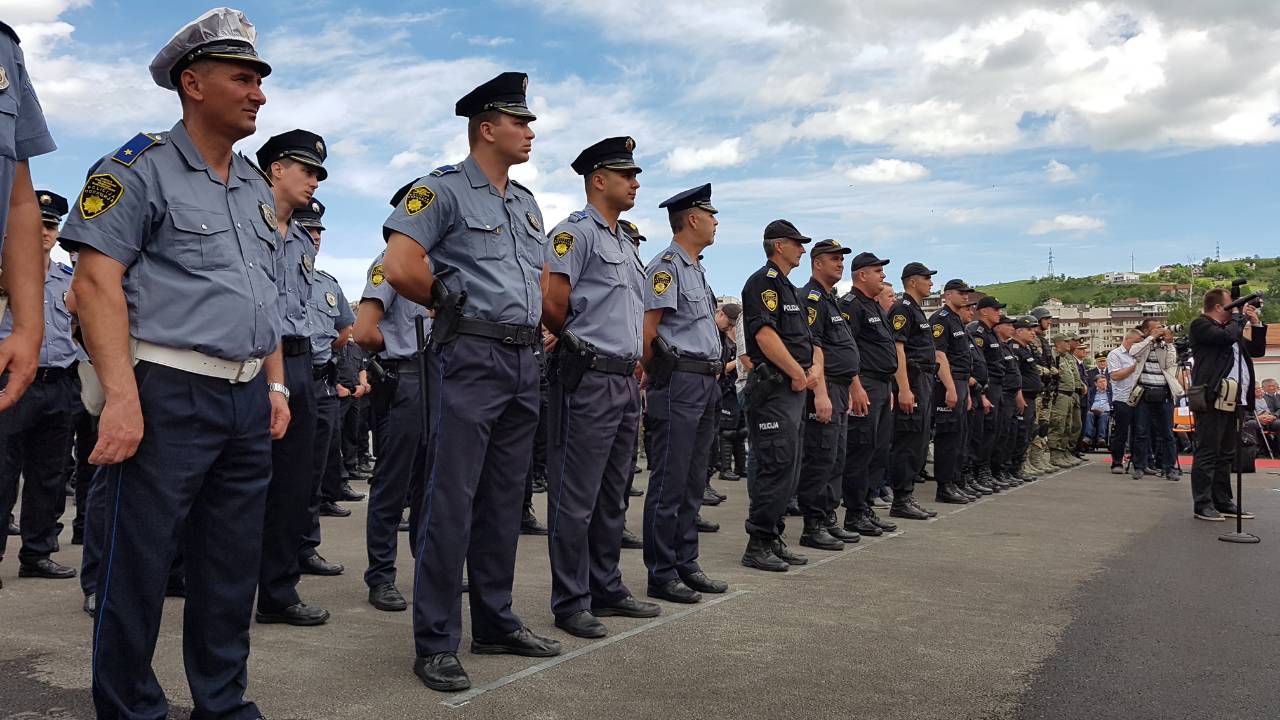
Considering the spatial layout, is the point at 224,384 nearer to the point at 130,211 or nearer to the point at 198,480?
the point at 198,480

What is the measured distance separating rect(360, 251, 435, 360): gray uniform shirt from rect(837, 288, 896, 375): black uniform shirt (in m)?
3.56

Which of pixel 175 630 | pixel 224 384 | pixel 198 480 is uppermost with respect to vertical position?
pixel 224 384

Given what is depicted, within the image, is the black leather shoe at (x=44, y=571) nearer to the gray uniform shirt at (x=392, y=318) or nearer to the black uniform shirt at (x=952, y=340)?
the gray uniform shirt at (x=392, y=318)

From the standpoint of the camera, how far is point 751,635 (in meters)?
4.26

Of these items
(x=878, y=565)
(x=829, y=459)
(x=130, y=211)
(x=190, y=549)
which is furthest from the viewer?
(x=829, y=459)

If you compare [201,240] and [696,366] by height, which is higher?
[201,240]

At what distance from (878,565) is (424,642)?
11.5ft

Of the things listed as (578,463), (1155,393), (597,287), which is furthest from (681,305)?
(1155,393)

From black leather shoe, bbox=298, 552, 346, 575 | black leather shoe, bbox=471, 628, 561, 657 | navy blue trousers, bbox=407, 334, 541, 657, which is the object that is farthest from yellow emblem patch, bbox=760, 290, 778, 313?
black leather shoe, bbox=298, 552, 346, 575

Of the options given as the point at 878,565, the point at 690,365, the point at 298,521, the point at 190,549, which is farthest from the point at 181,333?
the point at 878,565

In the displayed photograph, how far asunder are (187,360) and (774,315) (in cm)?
398

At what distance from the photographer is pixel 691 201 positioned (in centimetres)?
554

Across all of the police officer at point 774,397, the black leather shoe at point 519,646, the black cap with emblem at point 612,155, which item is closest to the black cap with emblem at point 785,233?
the police officer at point 774,397

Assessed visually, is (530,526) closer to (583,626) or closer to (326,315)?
(326,315)
